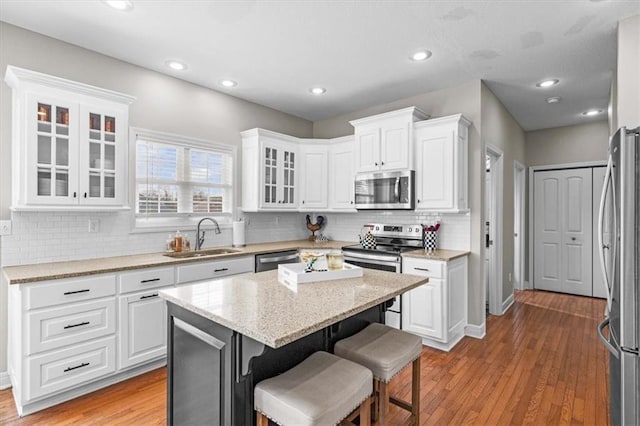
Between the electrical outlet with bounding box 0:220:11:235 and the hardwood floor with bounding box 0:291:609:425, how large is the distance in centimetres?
117

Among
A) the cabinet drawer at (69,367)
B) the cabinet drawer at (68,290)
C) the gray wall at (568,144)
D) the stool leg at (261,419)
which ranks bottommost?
the cabinet drawer at (69,367)

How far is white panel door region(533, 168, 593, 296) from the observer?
17.4 ft

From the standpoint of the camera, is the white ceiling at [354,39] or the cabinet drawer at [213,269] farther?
the cabinet drawer at [213,269]

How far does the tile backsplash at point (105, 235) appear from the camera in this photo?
261 centimetres

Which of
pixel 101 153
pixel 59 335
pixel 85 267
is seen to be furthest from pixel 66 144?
pixel 59 335

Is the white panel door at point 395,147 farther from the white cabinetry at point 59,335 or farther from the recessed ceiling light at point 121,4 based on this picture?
the white cabinetry at point 59,335

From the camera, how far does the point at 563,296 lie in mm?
5395

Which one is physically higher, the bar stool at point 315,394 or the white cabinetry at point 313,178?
the white cabinetry at point 313,178

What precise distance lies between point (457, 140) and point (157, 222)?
3230mm

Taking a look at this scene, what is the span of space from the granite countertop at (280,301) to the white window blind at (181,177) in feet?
6.19

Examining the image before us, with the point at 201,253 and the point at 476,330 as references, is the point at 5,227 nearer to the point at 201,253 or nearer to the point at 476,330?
the point at 201,253

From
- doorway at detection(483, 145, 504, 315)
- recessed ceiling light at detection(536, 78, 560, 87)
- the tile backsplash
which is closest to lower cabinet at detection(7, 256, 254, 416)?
the tile backsplash

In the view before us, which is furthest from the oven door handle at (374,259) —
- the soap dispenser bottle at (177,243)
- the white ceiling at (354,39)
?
the white ceiling at (354,39)

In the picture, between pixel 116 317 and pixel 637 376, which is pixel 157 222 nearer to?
pixel 116 317
